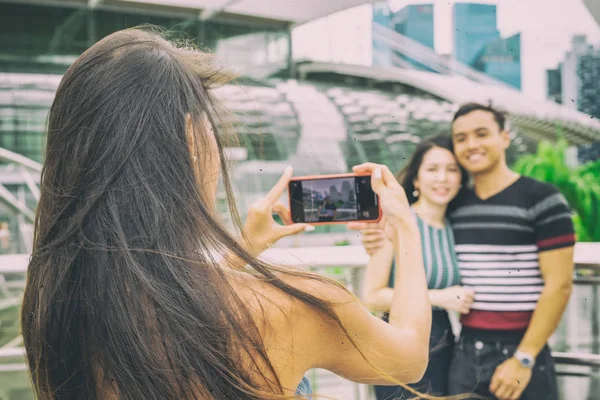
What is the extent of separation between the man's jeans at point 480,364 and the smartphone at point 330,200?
45 centimetres

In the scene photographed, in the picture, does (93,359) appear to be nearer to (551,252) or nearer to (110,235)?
(110,235)

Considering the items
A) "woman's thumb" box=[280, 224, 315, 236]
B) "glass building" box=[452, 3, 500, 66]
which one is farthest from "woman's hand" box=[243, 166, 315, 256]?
"glass building" box=[452, 3, 500, 66]

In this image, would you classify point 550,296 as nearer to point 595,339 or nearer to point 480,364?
point 480,364

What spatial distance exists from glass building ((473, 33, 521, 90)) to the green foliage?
7.6 inches

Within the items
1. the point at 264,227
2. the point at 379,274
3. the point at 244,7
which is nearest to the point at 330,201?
the point at 264,227

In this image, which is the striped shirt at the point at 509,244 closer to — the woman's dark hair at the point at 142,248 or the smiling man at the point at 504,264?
the smiling man at the point at 504,264

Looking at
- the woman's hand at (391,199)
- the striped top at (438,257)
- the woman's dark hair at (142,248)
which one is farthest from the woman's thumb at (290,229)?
the striped top at (438,257)

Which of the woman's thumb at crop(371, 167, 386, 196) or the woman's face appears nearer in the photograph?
the woman's thumb at crop(371, 167, 386, 196)

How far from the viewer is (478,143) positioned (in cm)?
112

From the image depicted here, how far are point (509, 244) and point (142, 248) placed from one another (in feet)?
2.62

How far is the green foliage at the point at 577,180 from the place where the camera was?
53.6 inches

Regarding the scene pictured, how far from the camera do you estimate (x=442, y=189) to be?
1140 millimetres

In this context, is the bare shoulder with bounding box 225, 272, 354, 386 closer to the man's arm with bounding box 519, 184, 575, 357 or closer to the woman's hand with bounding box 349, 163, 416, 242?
the woman's hand with bounding box 349, 163, 416, 242

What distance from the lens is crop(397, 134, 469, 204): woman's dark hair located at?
3.74 feet
